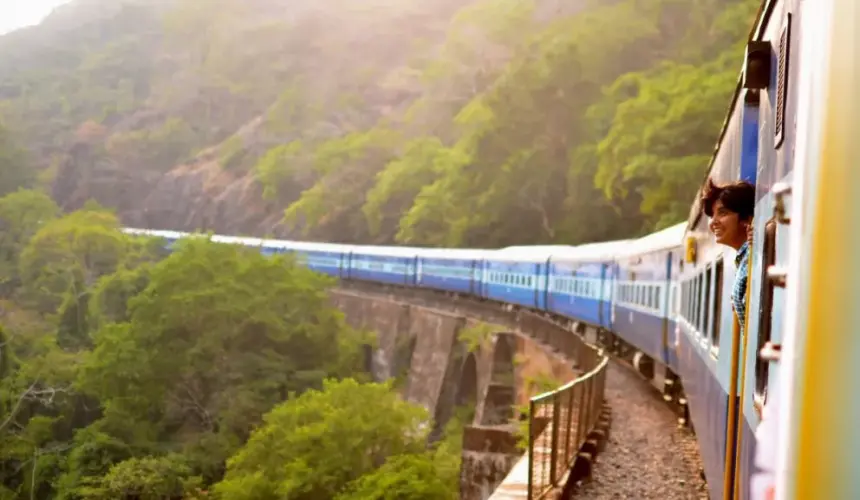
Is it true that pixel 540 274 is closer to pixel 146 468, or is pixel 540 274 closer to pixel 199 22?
pixel 146 468

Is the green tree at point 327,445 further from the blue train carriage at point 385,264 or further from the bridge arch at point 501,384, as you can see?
the blue train carriage at point 385,264

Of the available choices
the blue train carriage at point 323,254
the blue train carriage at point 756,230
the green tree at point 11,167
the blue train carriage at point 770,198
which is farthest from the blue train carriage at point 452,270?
the green tree at point 11,167

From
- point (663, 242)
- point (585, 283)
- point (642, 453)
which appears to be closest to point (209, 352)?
point (585, 283)

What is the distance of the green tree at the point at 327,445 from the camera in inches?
572

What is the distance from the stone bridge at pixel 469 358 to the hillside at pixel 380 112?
6136 millimetres

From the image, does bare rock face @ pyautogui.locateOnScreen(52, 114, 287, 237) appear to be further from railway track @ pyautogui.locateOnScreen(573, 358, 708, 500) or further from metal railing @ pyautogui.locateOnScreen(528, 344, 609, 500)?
metal railing @ pyautogui.locateOnScreen(528, 344, 609, 500)

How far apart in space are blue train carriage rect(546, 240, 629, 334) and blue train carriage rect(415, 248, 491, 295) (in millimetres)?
5144

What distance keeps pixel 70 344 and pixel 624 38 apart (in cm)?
2486

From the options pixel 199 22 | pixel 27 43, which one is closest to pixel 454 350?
pixel 199 22

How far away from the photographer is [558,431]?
23.4 ft

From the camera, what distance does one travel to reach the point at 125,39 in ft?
294

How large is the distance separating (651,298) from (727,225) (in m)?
9.17

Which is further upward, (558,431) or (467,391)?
(558,431)

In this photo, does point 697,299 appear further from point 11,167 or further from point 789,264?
A: point 11,167
